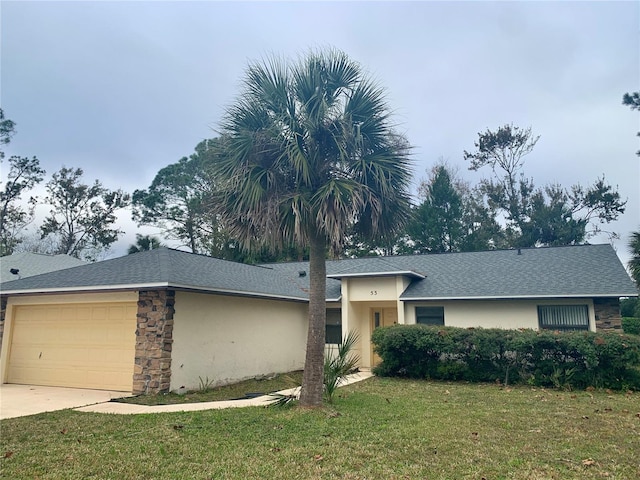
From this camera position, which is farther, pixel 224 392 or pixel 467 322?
pixel 467 322

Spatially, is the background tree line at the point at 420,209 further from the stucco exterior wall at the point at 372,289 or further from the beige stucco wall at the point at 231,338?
the beige stucco wall at the point at 231,338

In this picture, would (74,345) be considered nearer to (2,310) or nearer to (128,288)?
(128,288)

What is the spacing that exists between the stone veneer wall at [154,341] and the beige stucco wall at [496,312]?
8.57m

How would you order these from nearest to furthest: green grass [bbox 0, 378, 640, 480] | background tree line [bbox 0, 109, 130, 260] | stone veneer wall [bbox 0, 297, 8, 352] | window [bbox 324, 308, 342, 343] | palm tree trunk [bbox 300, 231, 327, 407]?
1. green grass [bbox 0, 378, 640, 480]
2. palm tree trunk [bbox 300, 231, 327, 407]
3. stone veneer wall [bbox 0, 297, 8, 352]
4. window [bbox 324, 308, 342, 343]
5. background tree line [bbox 0, 109, 130, 260]

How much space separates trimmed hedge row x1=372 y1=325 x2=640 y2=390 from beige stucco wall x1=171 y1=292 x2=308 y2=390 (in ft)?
11.4

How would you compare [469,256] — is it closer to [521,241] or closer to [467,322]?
[467,322]

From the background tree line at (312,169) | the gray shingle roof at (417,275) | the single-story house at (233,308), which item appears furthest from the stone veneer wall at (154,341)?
the background tree line at (312,169)

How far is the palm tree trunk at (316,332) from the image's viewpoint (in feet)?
26.5

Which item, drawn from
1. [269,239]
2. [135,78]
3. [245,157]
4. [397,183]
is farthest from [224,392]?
[135,78]

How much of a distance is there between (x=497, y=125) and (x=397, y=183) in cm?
2654

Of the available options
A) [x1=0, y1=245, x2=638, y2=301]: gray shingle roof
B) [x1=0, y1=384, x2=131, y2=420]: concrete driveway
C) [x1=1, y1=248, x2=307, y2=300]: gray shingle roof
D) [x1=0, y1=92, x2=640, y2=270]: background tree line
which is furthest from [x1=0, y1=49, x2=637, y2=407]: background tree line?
[x1=0, y1=92, x2=640, y2=270]: background tree line

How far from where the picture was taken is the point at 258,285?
551 inches

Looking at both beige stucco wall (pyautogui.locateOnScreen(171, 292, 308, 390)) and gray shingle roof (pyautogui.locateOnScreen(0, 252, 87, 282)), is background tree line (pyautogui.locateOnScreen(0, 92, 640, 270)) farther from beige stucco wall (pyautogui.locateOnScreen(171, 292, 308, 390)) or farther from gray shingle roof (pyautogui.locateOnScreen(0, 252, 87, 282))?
beige stucco wall (pyautogui.locateOnScreen(171, 292, 308, 390))

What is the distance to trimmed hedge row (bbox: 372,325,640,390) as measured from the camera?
1070 cm
